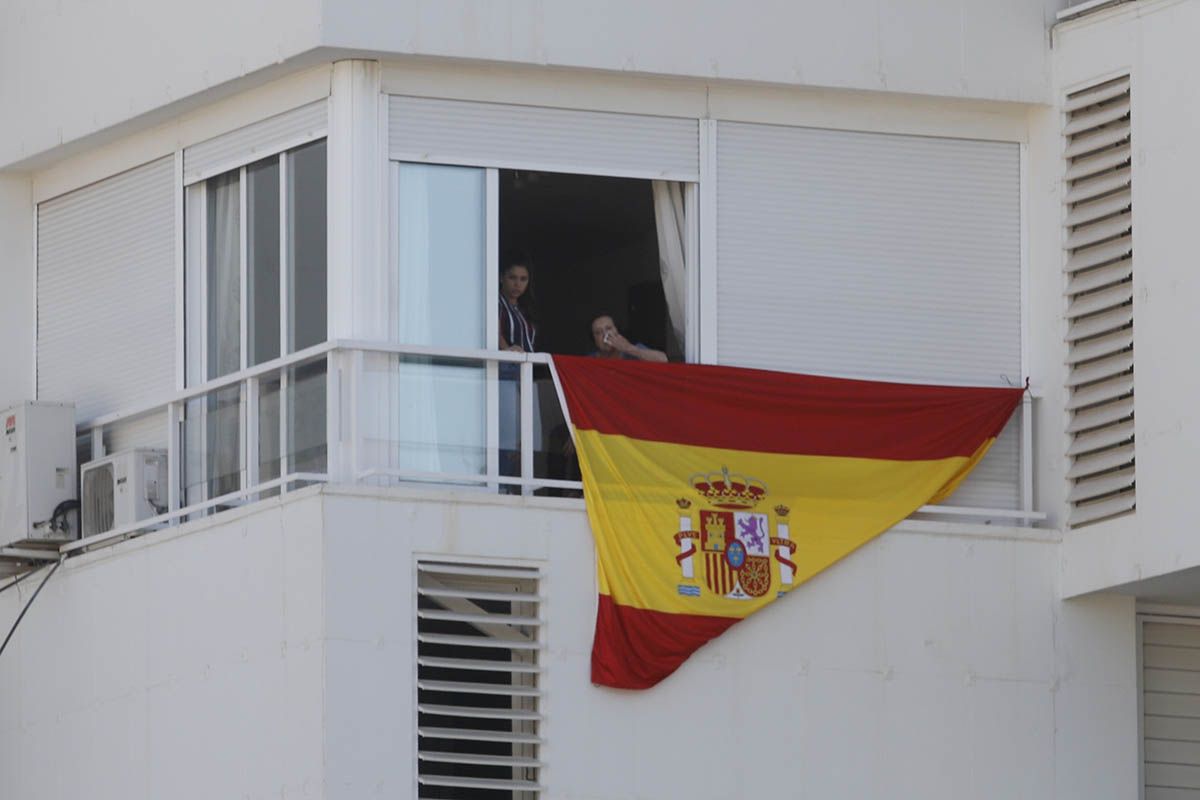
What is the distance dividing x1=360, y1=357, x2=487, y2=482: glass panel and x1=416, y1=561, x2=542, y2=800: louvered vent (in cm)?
83

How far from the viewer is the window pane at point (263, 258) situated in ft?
85.5

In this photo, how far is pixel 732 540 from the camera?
82.7ft

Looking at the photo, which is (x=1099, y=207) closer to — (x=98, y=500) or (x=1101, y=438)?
(x=1101, y=438)

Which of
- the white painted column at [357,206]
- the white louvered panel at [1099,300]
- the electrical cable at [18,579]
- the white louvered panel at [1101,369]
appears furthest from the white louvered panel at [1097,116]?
the electrical cable at [18,579]

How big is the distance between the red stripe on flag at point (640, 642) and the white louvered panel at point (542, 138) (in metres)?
3.23

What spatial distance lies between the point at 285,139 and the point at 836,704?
18.2 feet

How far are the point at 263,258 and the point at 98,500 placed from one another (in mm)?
2216

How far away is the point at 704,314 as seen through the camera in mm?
26000

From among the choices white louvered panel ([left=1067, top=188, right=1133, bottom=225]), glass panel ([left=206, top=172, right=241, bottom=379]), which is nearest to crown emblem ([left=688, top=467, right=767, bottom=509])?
white louvered panel ([left=1067, top=188, right=1133, bottom=225])

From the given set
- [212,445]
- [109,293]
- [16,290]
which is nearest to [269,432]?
[212,445]

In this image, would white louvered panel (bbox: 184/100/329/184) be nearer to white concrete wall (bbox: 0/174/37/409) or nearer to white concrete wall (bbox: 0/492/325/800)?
white concrete wall (bbox: 0/174/37/409)

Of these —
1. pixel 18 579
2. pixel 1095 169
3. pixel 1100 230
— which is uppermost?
pixel 1095 169

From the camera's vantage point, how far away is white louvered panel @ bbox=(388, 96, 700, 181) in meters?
25.6

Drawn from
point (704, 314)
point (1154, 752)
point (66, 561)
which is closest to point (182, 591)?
point (66, 561)
